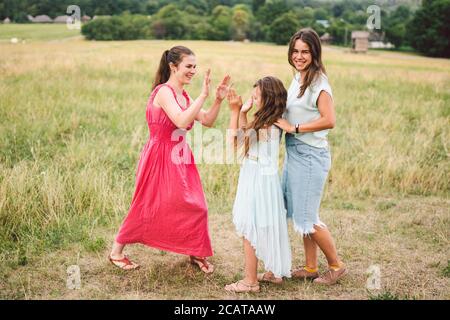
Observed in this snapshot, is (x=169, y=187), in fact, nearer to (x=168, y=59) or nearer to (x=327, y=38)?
(x=168, y=59)

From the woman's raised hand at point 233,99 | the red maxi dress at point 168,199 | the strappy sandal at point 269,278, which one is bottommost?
the strappy sandal at point 269,278

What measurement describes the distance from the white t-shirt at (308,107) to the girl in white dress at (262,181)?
10cm

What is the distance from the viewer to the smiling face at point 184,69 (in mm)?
3605

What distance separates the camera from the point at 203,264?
13.6 ft

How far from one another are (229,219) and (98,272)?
1.83 metres

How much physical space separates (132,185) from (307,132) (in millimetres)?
3337

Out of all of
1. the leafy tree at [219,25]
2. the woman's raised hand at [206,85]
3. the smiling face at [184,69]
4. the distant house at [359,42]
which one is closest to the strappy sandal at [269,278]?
the woman's raised hand at [206,85]

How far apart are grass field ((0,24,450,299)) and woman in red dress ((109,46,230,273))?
0.40m


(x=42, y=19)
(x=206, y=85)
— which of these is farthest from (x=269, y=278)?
(x=42, y=19)

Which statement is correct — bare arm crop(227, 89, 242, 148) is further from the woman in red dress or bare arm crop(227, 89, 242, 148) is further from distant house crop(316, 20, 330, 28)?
distant house crop(316, 20, 330, 28)

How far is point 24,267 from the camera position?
4082mm

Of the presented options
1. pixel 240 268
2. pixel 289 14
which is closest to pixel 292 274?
pixel 240 268

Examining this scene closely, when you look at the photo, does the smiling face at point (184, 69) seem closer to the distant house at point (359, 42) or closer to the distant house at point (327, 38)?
the distant house at point (359, 42)

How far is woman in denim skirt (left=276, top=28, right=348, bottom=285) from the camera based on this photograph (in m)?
3.40
